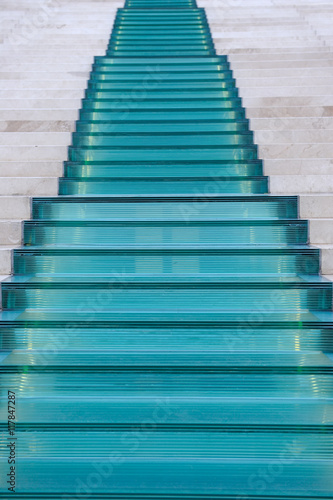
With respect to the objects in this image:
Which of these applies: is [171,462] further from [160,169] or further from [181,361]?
[160,169]

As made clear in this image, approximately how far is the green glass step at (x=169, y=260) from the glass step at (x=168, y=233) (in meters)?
0.11

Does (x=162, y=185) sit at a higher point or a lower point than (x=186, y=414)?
higher

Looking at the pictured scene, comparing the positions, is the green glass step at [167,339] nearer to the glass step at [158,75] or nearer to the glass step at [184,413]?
the glass step at [184,413]

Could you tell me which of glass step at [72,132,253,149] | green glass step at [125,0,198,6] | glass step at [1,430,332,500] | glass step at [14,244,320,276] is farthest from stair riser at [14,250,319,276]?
green glass step at [125,0,198,6]

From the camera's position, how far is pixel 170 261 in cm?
194

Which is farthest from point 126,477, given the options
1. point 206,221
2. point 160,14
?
point 160,14

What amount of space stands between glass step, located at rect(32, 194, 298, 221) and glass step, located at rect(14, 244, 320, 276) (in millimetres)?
272

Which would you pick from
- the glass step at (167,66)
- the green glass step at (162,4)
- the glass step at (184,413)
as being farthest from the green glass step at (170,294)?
the green glass step at (162,4)

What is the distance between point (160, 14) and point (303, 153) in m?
2.84

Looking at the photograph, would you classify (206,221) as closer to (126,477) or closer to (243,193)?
(243,193)

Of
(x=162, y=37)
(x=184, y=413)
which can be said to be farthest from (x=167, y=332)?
(x=162, y=37)

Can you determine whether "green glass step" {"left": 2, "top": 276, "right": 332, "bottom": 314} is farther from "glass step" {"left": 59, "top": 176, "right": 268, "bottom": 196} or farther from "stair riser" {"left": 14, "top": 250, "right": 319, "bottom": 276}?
"glass step" {"left": 59, "top": 176, "right": 268, "bottom": 196}

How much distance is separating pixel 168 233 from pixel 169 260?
0.57 ft

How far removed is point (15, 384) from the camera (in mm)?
1507
